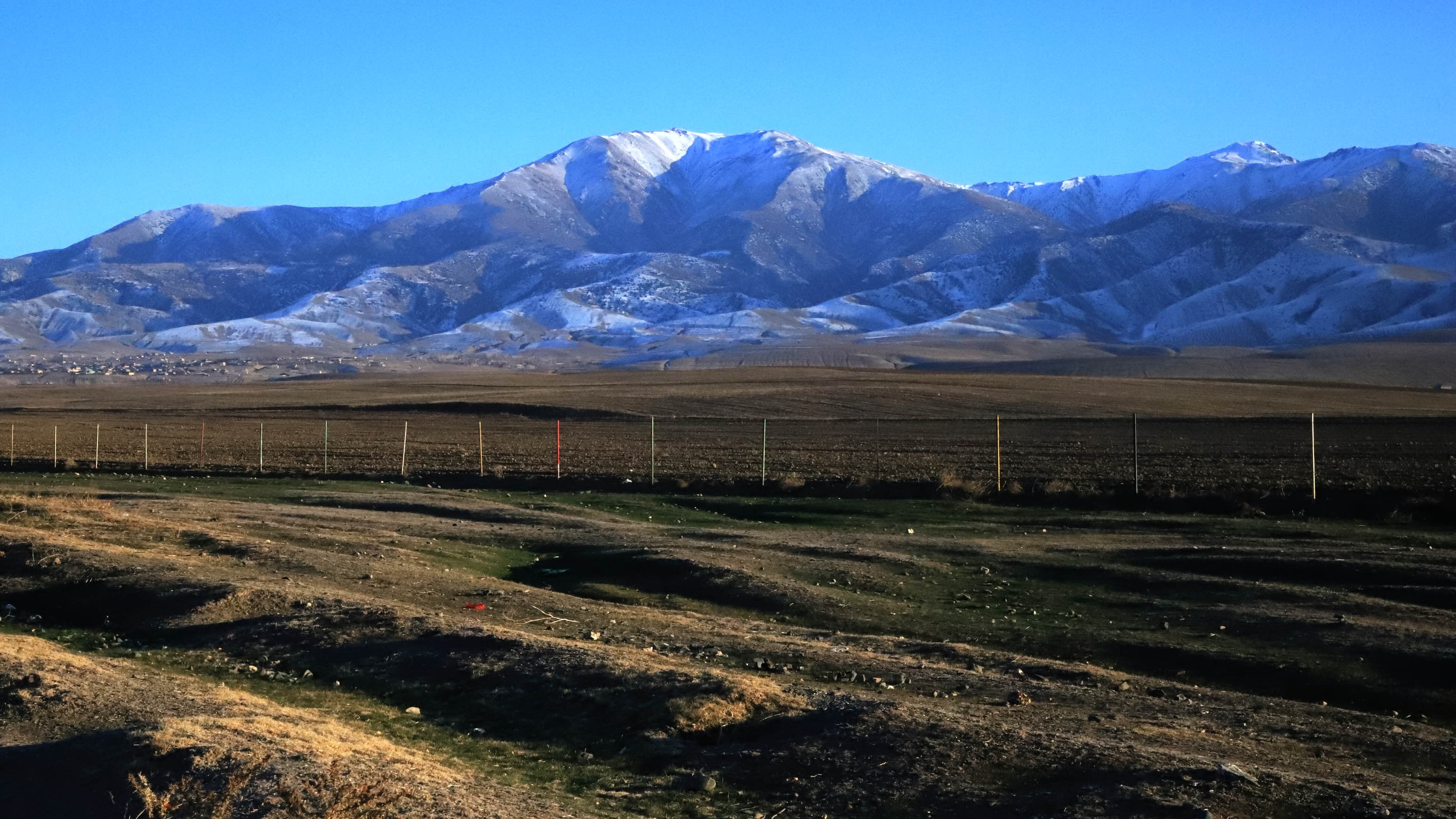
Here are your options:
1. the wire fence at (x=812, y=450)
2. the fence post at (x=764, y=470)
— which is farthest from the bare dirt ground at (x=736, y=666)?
the wire fence at (x=812, y=450)

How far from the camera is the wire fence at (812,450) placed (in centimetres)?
3288

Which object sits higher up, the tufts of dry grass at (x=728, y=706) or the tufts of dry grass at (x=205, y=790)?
the tufts of dry grass at (x=205, y=790)

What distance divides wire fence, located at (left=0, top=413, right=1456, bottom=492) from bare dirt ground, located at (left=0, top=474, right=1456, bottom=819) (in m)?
8.84

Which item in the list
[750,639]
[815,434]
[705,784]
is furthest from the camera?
[815,434]

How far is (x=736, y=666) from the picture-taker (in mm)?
12656

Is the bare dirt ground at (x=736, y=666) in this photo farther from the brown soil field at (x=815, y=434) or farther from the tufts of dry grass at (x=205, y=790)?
the brown soil field at (x=815, y=434)

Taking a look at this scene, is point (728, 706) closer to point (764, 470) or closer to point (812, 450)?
point (764, 470)

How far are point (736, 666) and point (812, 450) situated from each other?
2936 centimetres

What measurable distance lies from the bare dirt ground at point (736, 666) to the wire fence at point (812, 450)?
29.0 feet

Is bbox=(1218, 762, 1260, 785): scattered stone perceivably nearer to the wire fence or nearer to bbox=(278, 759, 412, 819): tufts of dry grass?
bbox=(278, 759, 412, 819): tufts of dry grass

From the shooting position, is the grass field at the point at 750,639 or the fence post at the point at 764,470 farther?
the fence post at the point at 764,470

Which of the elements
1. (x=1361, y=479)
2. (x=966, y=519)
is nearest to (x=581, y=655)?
(x=966, y=519)

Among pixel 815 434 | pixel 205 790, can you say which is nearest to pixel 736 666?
pixel 205 790

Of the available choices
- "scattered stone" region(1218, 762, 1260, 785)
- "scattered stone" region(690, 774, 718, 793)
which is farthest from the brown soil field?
"scattered stone" region(690, 774, 718, 793)
